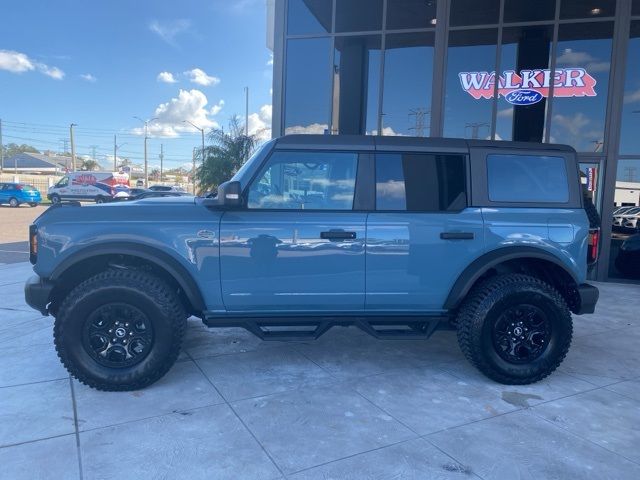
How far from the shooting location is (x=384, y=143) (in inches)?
152

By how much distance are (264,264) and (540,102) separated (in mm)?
7664

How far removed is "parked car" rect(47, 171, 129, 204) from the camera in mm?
33094

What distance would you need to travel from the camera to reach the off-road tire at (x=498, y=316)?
3797mm

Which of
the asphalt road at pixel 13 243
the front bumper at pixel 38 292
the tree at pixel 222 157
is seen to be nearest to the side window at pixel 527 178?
the front bumper at pixel 38 292

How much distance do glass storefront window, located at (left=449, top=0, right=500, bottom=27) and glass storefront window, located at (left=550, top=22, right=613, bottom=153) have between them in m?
1.30

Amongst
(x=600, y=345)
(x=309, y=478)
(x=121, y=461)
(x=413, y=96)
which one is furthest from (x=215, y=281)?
(x=413, y=96)

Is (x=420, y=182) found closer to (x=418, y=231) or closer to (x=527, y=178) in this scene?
(x=418, y=231)

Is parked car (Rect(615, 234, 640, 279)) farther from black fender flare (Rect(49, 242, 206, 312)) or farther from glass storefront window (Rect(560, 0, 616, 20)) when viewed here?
black fender flare (Rect(49, 242, 206, 312))

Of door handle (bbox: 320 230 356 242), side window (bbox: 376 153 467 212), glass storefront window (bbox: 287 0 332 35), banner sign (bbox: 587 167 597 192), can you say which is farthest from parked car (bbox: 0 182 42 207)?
side window (bbox: 376 153 467 212)

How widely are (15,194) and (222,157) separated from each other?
16.0 metres

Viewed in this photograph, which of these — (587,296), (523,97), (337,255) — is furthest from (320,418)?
(523,97)

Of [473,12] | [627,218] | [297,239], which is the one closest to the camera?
[297,239]

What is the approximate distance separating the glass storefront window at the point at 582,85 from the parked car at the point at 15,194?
29544 millimetres

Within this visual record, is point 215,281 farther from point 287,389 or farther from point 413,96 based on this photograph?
point 413,96
